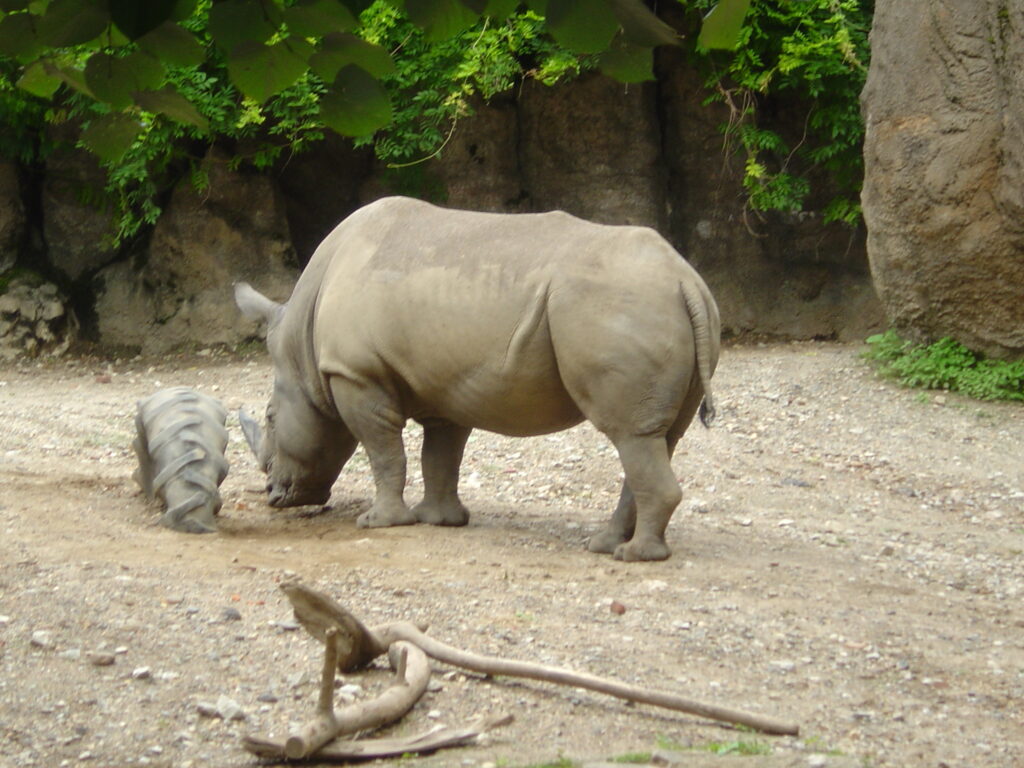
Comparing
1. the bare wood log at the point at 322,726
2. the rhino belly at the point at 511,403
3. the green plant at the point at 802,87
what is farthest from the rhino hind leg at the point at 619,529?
the green plant at the point at 802,87

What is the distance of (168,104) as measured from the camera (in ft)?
8.16

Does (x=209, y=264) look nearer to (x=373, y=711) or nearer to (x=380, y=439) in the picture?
(x=380, y=439)

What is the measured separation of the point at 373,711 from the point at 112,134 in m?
1.84

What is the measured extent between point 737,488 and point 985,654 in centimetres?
308

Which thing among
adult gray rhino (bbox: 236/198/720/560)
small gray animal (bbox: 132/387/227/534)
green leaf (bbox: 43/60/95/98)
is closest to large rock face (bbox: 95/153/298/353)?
adult gray rhino (bbox: 236/198/720/560)

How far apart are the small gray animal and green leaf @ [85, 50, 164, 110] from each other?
4.08m

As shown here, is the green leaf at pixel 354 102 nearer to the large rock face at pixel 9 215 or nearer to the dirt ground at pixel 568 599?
the dirt ground at pixel 568 599

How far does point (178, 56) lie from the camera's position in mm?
2391

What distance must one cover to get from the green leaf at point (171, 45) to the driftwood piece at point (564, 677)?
186 centimetres

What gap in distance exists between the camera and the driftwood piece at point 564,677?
3896 mm

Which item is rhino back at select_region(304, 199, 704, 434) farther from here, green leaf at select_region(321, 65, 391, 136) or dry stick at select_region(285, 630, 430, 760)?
green leaf at select_region(321, 65, 391, 136)

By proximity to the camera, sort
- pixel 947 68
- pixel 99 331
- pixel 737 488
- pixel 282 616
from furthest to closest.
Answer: pixel 99 331
pixel 947 68
pixel 737 488
pixel 282 616

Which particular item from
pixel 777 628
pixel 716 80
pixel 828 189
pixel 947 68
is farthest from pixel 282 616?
pixel 828 189

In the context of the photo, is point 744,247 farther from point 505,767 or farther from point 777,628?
point 505,767
